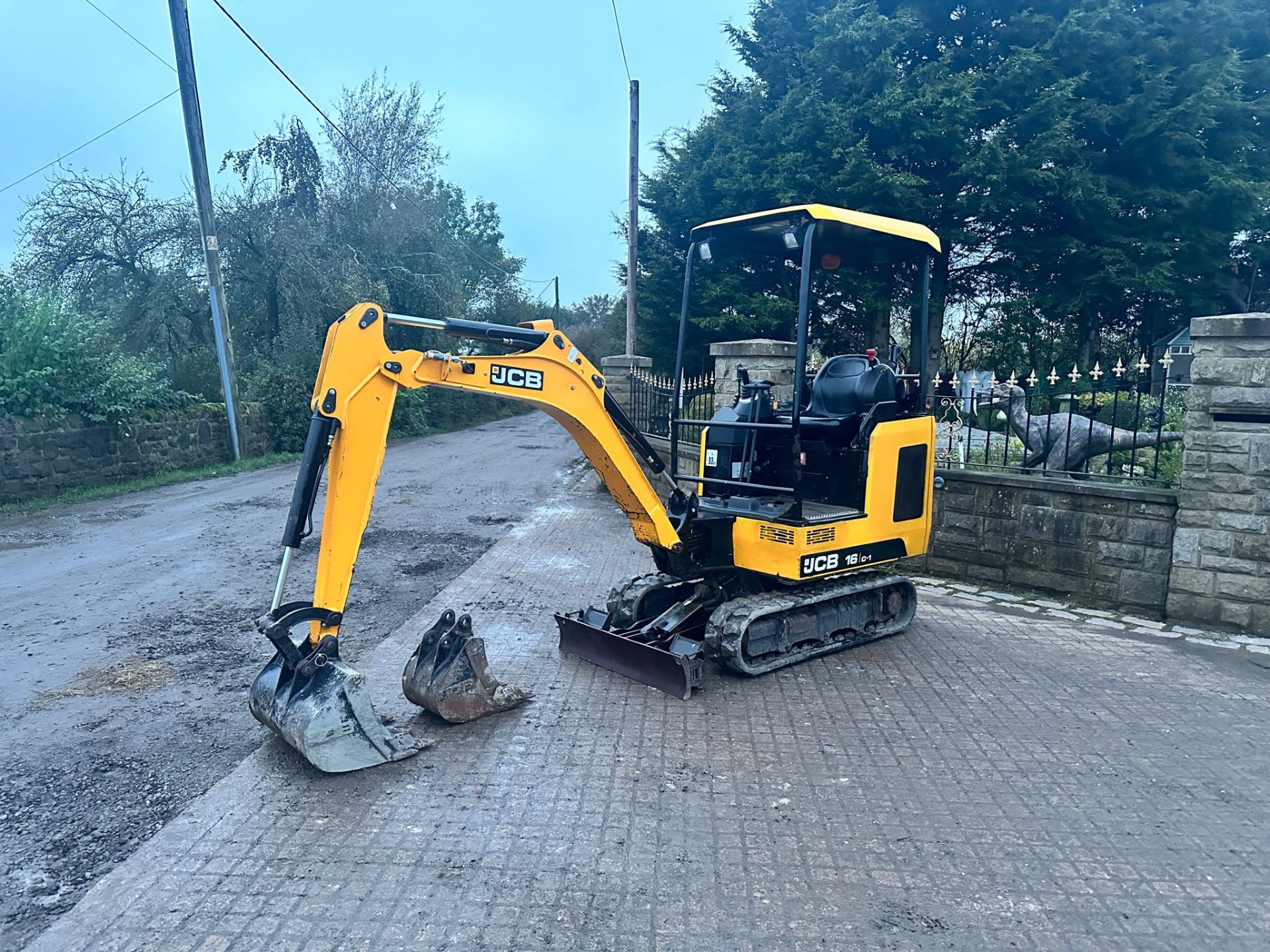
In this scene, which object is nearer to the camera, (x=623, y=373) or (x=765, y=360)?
(x=765, y=360)

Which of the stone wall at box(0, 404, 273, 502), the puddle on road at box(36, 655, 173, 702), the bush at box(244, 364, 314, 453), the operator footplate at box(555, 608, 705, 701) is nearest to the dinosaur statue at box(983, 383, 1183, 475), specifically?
the operator footplate at box(555, 608, 705, 701)

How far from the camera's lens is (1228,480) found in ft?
20.4

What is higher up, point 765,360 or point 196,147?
point 196,147

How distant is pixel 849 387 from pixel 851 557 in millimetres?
1177

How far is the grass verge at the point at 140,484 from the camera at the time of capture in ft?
38.4

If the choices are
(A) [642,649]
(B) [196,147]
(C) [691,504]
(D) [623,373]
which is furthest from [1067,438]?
(B) [196,147]

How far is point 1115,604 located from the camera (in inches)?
272

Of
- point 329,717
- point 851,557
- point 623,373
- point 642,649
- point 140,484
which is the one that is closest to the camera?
point 329,717

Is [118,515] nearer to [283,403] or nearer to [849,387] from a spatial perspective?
[283,403]

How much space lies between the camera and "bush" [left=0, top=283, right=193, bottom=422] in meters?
12.4

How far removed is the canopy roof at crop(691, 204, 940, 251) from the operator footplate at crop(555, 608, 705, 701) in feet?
8.80

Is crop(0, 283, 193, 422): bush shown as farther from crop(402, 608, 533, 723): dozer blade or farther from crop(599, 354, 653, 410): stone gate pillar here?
crop(402, 608, 533, 723): dozer blade

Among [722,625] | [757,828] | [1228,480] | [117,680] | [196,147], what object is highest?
[196,147]

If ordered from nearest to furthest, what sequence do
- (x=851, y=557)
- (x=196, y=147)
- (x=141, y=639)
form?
(x=851, y=557) → (x=141, y=639) → (x=196, y=147)
